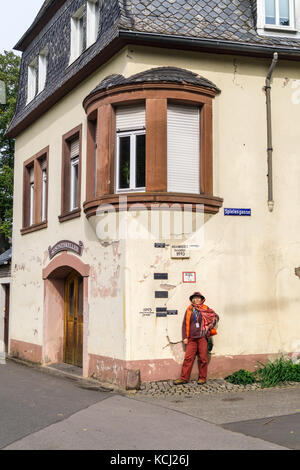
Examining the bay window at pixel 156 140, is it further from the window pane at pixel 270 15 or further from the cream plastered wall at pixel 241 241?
the window pane at pixel 270 15

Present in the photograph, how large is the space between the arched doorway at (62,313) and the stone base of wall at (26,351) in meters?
0.49

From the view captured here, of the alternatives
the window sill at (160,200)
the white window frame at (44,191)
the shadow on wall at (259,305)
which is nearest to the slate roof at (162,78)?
the window sill at (160,200)

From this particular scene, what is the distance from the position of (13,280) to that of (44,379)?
5743 millimetres

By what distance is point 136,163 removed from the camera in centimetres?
1227

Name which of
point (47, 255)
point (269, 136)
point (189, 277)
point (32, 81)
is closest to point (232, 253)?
point (189, 277)

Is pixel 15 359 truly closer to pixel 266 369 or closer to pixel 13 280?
pixel 13 280

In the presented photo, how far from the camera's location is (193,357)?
11.4 metres

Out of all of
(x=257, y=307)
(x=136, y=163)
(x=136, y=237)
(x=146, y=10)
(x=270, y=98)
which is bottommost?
(x=257, y=307)

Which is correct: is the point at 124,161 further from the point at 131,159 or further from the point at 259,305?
the point at 259,305

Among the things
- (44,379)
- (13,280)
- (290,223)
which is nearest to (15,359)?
(13,280)

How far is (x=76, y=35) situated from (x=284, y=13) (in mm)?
5088

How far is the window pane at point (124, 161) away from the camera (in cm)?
1240

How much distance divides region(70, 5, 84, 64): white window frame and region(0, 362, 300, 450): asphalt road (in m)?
8.03

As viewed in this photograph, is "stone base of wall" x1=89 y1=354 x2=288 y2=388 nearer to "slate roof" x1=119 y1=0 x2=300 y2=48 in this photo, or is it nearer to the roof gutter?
the roof gutter
